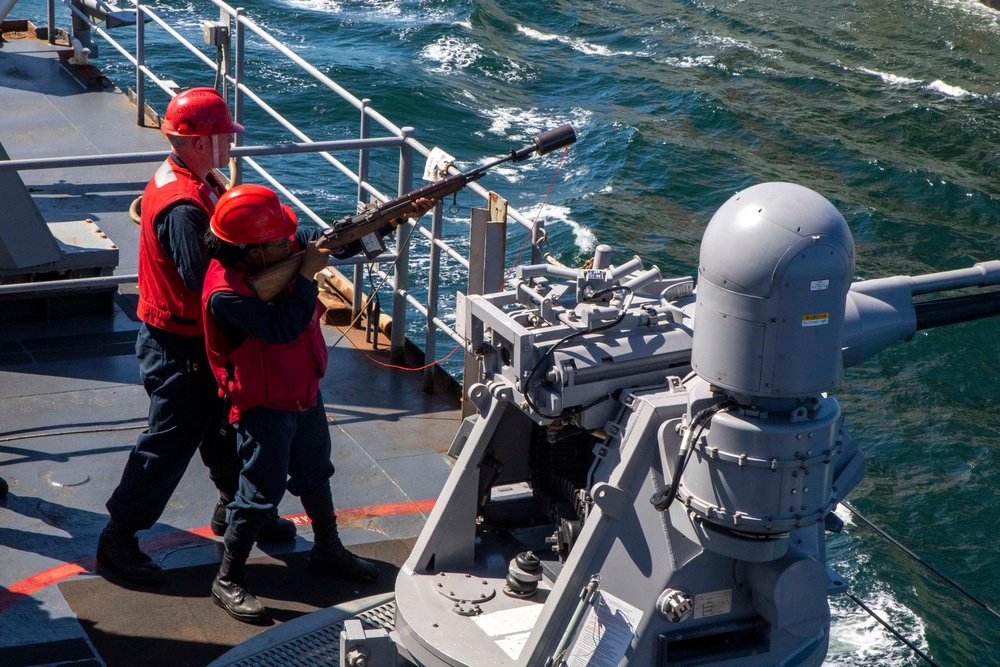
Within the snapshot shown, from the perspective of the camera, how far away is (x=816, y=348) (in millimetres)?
2986

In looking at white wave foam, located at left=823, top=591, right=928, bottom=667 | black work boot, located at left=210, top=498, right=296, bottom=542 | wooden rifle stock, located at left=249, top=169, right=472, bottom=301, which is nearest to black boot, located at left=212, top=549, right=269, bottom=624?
black work boot, located at left=210, top=498, right=296, bottom=542

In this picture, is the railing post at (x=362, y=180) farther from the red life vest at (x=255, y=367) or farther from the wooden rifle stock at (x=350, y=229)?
the red life vest at (x=255, y=367)

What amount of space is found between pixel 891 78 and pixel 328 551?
67.0ft

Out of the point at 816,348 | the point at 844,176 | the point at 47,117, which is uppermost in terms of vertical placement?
the point at 816,348

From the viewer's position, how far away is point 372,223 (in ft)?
14.2

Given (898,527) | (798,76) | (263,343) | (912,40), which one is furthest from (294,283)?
(912,40)

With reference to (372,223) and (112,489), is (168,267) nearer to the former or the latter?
(372,223)

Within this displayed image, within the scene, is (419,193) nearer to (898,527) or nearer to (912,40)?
(898,527)

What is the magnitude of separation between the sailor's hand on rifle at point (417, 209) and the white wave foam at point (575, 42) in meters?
19.4

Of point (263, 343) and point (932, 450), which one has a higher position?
point (263, 343)

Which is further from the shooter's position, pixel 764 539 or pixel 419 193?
pixel 419 193

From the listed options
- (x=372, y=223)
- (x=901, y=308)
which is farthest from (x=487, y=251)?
(x=901, y=308)

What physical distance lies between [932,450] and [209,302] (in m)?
10.0

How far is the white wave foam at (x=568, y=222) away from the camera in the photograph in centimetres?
1566
